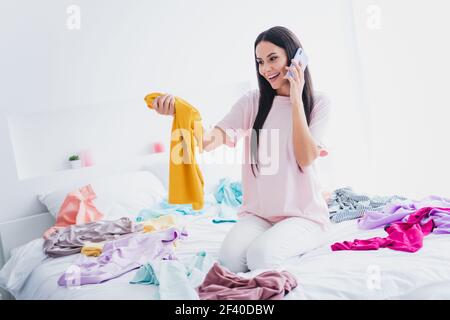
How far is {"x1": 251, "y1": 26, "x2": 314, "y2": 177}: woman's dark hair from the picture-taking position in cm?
192

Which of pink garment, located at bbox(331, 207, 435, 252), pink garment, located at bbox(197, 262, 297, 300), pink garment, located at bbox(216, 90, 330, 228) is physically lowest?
pink garment, located at bbox(331, 207, 435, 252)

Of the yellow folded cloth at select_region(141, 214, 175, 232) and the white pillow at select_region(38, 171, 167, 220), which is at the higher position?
the white pillow at select_region(38, 171, 167, 220)

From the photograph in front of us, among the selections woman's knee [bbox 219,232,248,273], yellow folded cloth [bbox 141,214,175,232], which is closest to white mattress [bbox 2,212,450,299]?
woman's knee [bbox 219,232,248,273]

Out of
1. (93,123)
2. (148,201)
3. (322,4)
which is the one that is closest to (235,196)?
(148,201)

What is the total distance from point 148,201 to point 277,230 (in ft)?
4.21

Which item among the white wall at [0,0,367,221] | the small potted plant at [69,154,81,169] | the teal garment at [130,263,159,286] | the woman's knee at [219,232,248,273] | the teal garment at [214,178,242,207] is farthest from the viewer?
the small potted plant at [69,154,81,169]

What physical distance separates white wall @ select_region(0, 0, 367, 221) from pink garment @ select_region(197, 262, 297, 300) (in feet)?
5.97

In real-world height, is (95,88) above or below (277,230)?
above

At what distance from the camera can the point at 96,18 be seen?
10.1 feet

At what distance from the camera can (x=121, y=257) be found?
192 cm

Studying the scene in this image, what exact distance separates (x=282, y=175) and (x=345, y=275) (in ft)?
1.94

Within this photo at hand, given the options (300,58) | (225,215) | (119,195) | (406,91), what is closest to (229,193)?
(225,215)

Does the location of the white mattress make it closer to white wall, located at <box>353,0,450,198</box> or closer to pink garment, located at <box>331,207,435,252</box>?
pink garment, located at <box>331,207,435,252</box>
